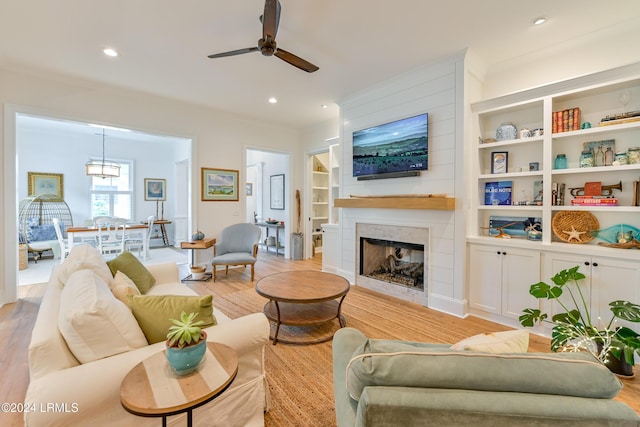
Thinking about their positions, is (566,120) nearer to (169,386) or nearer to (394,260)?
(394,260)

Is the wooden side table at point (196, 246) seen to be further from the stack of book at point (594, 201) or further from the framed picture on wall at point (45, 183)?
the stack of book at point (594, 201)

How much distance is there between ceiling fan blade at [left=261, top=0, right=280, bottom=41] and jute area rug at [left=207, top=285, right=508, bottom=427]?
265cm

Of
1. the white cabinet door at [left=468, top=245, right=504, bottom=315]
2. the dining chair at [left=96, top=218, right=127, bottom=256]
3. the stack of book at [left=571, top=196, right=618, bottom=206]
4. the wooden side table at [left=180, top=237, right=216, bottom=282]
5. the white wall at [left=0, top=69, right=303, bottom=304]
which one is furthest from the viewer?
the dining chair at [left=96, top=218, right=127, bottom=256]

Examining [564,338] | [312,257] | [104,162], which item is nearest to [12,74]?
[104,162]

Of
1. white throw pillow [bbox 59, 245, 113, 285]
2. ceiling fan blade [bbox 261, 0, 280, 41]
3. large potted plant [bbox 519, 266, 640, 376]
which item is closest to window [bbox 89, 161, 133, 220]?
white throw pillow [bbox 59, 245, 113, 285]

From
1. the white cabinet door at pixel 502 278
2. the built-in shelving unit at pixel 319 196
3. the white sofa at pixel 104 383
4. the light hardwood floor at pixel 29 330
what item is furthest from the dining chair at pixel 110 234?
the white cabinet door at pixel 502 278

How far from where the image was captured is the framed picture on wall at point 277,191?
22.3ft

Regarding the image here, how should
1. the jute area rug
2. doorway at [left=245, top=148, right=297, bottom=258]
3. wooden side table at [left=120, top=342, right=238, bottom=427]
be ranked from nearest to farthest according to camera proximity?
wooden side table at [left=120, top=342, right=238, bottom=427]
the jute area rug
doorway at [left=245, top=148, right=297, bottom=258]

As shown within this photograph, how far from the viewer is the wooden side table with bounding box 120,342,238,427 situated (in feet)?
3.21

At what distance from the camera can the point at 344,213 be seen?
4465 mm

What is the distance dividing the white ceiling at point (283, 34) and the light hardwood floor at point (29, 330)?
114 inches

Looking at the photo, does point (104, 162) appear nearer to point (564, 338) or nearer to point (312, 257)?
point (312, 257)

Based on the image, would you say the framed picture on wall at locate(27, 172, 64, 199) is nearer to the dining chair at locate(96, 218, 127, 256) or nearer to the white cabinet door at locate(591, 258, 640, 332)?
Result: the dining chair at locate(96, 218, 127, 256)

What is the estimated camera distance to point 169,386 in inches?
42.1
